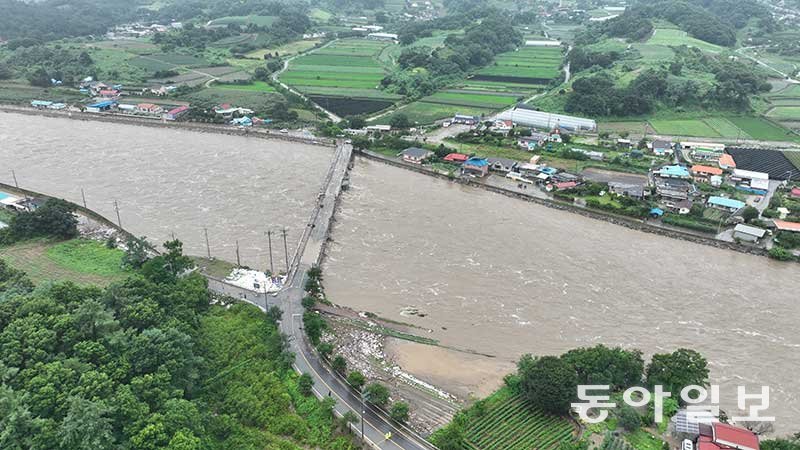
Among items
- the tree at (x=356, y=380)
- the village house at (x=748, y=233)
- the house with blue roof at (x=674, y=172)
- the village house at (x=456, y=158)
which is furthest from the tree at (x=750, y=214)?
the tree at (x=356, y=380)

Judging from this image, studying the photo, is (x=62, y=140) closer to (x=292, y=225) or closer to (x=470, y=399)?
(x=292, y=225)

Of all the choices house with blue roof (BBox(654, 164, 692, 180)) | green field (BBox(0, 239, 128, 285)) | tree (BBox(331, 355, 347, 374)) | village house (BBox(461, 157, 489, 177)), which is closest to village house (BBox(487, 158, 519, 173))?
village house (BBox(461, 157, 489, 177))

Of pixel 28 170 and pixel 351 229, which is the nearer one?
pixel 351 229

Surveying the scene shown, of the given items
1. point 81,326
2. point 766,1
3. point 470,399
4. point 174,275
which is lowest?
point 470,399

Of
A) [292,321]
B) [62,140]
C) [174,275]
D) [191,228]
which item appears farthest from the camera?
[62,140]

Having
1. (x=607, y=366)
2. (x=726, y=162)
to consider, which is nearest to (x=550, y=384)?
(x=607, y=366)

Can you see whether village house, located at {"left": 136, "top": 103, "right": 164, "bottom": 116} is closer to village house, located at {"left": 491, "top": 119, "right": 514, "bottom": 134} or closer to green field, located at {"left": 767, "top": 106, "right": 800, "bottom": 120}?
village house, located at {"left": 491, "top": 119, "right": 514, "bottom": 134}

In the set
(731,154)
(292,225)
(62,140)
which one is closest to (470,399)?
(292,225)

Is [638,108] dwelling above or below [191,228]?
above
